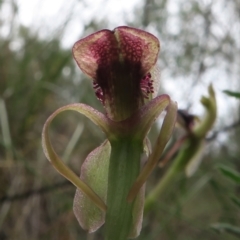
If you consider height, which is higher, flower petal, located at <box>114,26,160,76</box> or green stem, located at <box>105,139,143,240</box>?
flower petal, located at <box>114,26,160,76</box>

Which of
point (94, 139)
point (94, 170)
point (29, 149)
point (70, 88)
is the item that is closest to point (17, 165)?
point (29, 149)

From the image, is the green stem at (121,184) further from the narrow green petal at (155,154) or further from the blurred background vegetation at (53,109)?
the blurred background vegetation at (53,109)

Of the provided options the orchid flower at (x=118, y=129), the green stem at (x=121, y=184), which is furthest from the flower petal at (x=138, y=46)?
the green stem at (x=121, y=184)

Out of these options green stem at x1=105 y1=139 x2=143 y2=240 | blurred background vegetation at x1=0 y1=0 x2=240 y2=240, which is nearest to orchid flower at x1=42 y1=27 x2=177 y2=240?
green stem at x1=105 y1=139 x2=143 y2=240

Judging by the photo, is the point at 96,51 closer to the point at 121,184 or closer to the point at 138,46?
the point at 138,46

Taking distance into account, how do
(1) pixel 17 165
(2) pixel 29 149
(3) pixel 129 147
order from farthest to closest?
(2) pixel 29 149 < (1) pixel 17 165 < (3) pixel 129 147

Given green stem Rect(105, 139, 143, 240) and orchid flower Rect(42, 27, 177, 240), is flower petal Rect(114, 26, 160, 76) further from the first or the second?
green stem Rect(105, 139, 143, 240)

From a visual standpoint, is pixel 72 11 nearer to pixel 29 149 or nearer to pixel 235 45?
pixel 29 149

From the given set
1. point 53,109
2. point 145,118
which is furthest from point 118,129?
point 53,109

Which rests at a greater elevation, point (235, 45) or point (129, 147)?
point (129, 147)
